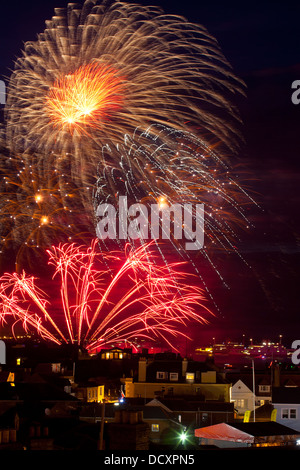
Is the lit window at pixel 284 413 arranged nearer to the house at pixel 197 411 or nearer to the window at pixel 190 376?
the house at pixel 197 411

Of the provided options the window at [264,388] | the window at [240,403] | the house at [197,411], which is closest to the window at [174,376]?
the window at [240,403]

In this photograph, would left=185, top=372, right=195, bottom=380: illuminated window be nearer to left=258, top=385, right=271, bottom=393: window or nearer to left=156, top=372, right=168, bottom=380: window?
left=156, top=372, right=168, bottom=380: window

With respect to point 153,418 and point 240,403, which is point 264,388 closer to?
point 240,403

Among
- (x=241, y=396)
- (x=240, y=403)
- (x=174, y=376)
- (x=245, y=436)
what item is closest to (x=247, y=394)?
(x=241, y=396)
